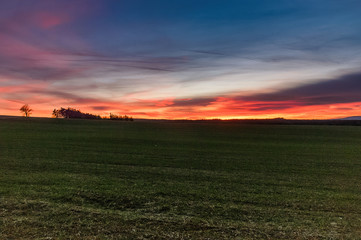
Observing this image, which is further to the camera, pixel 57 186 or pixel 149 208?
pixel 57 186

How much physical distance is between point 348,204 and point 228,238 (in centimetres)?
435

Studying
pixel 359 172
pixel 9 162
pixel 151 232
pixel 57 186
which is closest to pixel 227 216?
pixel 151 232

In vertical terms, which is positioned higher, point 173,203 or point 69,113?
point 69,113

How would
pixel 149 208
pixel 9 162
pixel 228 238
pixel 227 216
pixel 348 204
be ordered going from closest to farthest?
pixel 228 238 → pixel 227 216 → pixel 149 208 → pixel 348 204 → pixel 9 162

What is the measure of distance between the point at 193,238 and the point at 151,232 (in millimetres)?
821

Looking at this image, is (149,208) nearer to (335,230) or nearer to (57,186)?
(57,186)

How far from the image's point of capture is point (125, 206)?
6422 mm

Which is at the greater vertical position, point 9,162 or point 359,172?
point 9,162

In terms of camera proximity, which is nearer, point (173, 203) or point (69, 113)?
point (173, 203)

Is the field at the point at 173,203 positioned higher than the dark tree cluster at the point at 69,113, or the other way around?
the dark tree cluster at the point at 69,113

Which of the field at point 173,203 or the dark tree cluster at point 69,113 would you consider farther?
the dark tree cluster at point 69,113

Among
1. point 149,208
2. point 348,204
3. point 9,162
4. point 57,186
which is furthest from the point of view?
point 9,162

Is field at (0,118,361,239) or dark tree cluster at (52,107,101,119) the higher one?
dark tree cluster at (52,107,101,119)

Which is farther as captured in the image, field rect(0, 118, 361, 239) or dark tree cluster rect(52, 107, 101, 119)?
dark tree cluster rect(52, 107, 101, 119)
